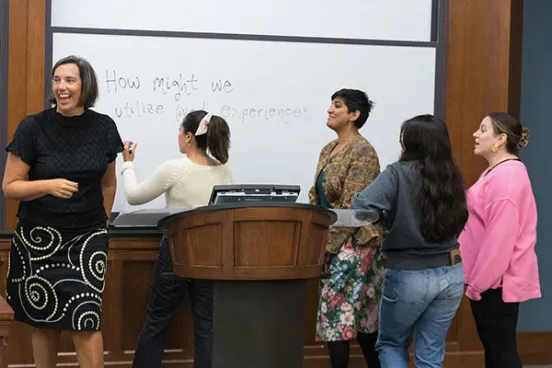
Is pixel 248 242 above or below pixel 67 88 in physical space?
below

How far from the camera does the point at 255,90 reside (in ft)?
17.1

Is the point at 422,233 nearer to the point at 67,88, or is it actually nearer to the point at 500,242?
the point at 500,242

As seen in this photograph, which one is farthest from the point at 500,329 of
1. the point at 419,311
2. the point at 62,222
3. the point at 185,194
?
the point at 62,222

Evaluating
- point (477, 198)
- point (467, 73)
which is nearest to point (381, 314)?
point (477, 198)

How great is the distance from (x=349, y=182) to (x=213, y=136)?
67 cm

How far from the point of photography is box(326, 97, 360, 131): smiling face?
15.6 feet

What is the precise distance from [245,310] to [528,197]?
152cm

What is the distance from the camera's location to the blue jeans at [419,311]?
378 cm

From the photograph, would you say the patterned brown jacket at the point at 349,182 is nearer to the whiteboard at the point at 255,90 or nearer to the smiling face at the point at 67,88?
the whiteboard at the point at 255,90

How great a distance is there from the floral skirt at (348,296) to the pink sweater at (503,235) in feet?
1.86

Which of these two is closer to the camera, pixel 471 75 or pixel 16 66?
pixel 16 66

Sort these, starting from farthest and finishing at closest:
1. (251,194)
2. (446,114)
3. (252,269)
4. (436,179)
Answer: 1. (446,114)
2. (436,179)
3. (251,194)
4. (252,269)

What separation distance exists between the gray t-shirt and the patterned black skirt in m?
1.08

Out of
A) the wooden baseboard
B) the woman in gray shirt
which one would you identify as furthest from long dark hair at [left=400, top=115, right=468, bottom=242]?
the wooden baseboard
